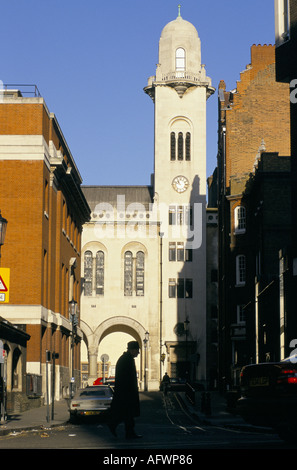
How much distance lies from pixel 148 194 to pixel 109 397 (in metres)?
64.4

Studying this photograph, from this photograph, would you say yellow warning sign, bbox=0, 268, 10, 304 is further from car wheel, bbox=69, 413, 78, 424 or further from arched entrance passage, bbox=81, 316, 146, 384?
arched entrance passage, bbox=81, 316, 146, 384

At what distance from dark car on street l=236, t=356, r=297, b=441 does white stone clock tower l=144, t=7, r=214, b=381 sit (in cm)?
7036

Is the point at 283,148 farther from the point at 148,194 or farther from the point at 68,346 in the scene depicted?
the point at 148,194

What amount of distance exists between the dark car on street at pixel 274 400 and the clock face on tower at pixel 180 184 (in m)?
74.4

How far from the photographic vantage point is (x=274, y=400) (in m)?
13.7

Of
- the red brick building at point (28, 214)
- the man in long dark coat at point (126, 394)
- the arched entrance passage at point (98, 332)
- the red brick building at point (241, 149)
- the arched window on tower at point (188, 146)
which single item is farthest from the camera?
the arched window on tower at point (188, 146)

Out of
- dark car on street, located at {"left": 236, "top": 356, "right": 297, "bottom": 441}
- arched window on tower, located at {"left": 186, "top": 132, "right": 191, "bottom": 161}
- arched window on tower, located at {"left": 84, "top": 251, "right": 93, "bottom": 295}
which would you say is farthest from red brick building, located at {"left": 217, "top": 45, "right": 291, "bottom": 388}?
dark car on street, located at {"left": 236, "top": 356, "right": 297, "bottom": 441}

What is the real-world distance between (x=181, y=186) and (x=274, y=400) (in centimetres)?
7531

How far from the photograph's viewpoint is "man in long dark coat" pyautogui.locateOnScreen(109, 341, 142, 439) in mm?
15547

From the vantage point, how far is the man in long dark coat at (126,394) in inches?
612

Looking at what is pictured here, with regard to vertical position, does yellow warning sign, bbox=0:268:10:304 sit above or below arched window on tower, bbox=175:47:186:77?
below

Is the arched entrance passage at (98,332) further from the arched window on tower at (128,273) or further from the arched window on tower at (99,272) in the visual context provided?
the arched window on tower at (99,272)

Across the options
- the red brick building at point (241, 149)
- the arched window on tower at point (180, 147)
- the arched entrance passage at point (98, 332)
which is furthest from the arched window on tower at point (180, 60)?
the red brick building at point (241, 149)

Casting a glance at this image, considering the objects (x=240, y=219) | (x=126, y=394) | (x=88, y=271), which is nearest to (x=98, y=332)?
(x=88, y=271)
